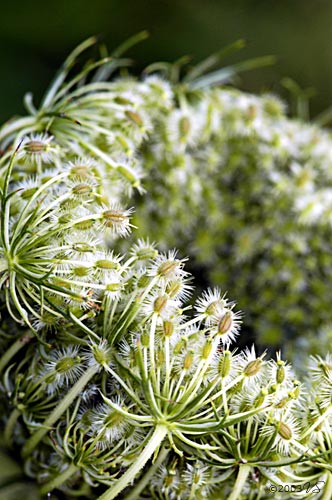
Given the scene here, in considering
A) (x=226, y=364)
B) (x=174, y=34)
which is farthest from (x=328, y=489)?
(x=174, y=34)

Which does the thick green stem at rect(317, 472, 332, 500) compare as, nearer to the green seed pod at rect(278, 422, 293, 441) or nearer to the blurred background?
the green seed pod at rect(278, 422, 293, 441)

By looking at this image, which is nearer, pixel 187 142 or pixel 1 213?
pixel 1 213

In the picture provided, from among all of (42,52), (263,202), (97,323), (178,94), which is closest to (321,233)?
(263,202)

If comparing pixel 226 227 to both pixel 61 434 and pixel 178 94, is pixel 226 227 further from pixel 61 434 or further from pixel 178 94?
pixel 61 434

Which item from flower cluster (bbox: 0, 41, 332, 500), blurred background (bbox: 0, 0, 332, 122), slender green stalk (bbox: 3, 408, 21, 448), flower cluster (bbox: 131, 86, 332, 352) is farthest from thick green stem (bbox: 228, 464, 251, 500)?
blurred background (bbox: 0, 0, 332, 122)

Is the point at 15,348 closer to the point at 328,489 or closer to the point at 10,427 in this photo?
the point at 10,427
